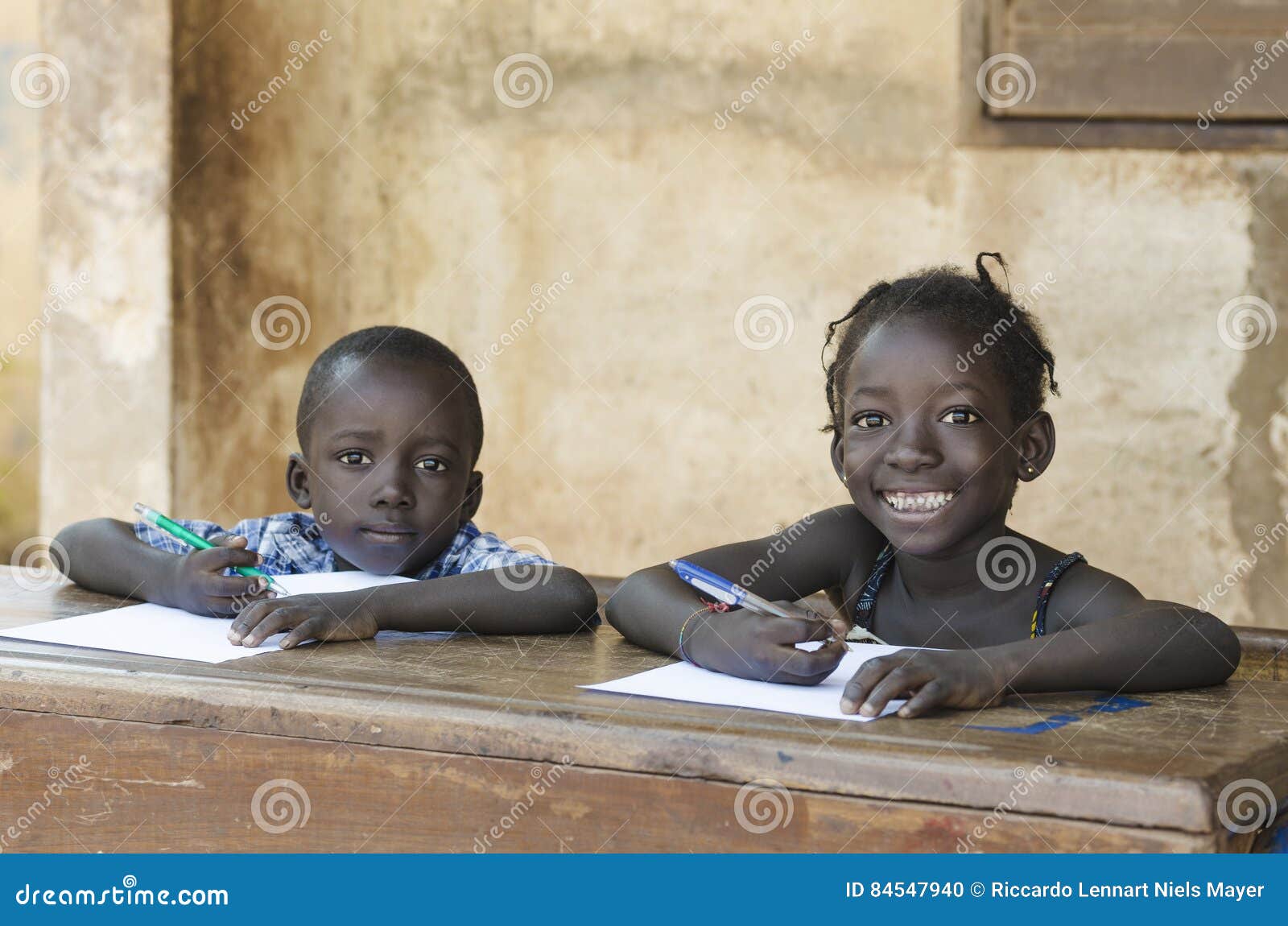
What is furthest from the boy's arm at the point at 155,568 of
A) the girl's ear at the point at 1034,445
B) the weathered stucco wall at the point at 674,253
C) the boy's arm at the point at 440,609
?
the weathered stucco wall at the point at 674,253

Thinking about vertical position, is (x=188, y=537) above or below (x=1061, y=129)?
below

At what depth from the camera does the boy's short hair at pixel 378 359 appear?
2262mm

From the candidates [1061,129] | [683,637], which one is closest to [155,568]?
[683,637]

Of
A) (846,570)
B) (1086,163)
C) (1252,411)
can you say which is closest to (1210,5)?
(1086,163)

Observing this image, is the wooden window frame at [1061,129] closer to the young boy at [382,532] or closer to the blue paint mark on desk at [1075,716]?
the young boy at [382,532]

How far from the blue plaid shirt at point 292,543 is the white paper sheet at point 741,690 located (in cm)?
69

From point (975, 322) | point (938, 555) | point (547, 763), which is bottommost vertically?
point (547, 763)

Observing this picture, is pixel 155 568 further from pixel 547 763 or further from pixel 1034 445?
pixel 1034 445

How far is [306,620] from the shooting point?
5.71ft

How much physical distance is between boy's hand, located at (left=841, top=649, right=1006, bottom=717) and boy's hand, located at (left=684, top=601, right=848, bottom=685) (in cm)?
8

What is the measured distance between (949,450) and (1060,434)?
229 cm

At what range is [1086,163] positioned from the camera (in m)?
3.93

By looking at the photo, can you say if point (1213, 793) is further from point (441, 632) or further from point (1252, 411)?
point (1252, 411)

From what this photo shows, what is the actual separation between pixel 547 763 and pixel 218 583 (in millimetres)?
729
